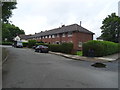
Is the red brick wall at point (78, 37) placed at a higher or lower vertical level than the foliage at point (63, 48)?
higher

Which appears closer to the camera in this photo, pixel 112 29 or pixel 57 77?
pixel 57 77

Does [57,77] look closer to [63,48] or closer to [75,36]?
[63,48]

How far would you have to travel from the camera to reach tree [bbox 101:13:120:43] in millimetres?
41031

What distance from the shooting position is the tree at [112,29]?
41.0 m

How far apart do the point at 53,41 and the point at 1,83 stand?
121 feet

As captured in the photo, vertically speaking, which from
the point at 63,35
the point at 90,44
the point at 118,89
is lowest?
the point at 118,89

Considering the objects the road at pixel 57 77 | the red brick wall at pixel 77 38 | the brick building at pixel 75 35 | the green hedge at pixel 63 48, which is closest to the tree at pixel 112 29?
the brick building at pixel 75 35

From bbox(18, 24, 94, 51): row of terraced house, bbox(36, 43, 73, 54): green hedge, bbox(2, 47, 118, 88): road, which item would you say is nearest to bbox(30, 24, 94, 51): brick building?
bbox(18, 24, 94, 51): row of terraced house

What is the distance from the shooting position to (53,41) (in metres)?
42.5

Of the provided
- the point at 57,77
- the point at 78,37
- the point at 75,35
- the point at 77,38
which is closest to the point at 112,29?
the point at 78,37

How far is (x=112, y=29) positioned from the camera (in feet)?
137

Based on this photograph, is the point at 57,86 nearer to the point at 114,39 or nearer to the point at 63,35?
the point at 63,35

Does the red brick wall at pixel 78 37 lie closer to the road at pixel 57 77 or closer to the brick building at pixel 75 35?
the brick building at pixel 75 35

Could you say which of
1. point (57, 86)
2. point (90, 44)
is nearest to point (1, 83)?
point (57, 86)
